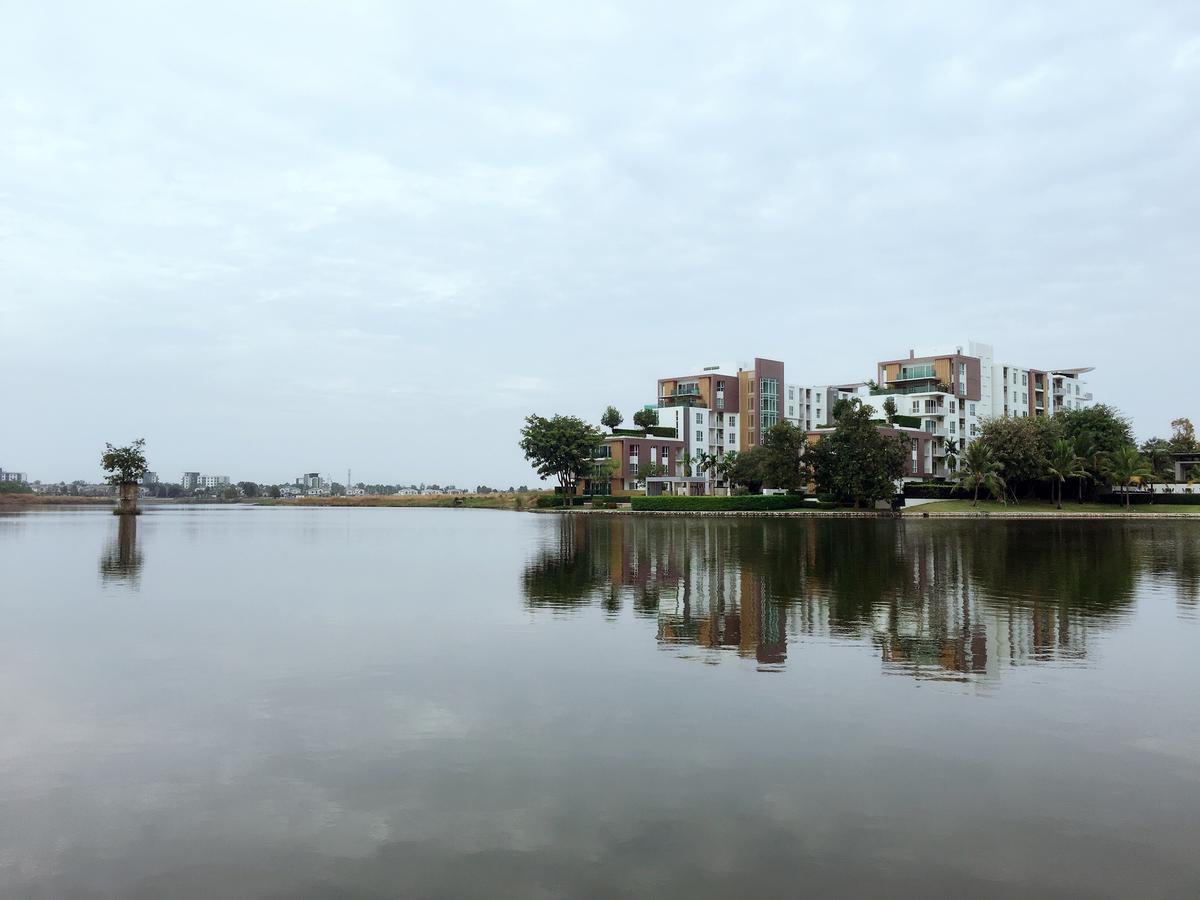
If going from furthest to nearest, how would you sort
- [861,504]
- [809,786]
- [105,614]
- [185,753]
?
[861,504] < [105,614] < [185,753] < [809,786]

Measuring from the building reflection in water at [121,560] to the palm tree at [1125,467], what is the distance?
9202 cm

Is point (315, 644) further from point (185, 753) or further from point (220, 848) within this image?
point (220, 848)

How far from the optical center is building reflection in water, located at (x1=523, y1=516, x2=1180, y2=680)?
52.9ft

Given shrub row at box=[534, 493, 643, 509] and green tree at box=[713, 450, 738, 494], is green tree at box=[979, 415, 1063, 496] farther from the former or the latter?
shrub row at box=[534, 493, 643, 509]

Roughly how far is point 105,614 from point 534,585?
11.7 m

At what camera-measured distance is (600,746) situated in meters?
9.98

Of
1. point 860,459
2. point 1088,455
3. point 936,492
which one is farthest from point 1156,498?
point 860,459

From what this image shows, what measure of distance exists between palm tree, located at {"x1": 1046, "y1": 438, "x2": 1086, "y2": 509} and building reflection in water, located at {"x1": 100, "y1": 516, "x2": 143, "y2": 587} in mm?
87422

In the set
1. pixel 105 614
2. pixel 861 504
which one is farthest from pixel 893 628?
pixel 861 504

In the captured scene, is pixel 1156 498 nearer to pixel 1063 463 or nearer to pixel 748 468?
pixel 1063 463

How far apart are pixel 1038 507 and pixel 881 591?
80.9m

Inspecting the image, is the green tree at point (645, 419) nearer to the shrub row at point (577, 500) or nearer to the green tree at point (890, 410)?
the shrub row at point (577, 500)

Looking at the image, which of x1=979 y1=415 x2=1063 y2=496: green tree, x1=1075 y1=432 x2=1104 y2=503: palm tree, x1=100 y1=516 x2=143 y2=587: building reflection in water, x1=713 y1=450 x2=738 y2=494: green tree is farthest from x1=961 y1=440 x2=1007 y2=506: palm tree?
x1=100 y1=516 x2=143 y2=587: building reflection in water

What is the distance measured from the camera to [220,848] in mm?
7309
